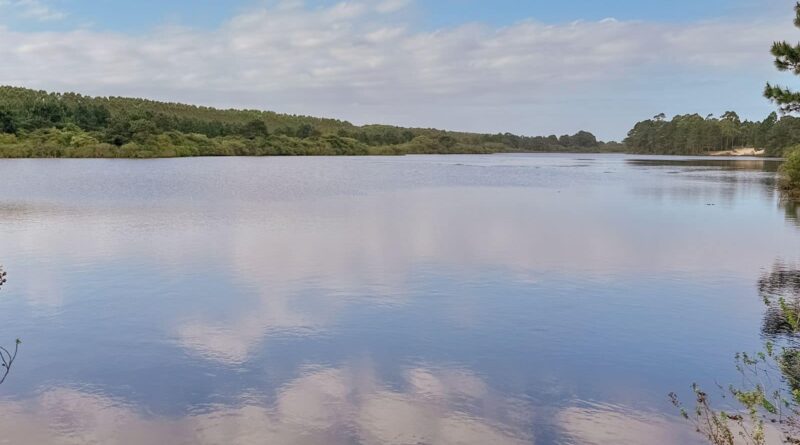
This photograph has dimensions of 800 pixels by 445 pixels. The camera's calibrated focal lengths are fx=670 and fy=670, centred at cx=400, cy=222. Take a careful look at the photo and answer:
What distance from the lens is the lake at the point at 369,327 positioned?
8.12 metres

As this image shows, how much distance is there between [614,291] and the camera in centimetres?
1506

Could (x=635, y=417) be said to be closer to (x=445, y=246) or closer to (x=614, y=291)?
(x=614, y=291)

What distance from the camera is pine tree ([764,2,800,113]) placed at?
1648 cm

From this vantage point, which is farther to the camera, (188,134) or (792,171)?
(188,134)

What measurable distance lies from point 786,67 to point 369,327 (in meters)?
12.8

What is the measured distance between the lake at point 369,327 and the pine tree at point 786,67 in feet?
14.4

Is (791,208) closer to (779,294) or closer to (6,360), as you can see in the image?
(779,294)

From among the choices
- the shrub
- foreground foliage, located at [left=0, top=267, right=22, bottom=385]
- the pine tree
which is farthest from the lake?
the shrub

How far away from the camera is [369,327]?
12.0 meters

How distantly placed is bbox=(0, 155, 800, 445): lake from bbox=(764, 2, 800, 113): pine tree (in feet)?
14.4

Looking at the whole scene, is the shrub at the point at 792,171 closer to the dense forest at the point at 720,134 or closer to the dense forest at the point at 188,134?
the dense forest at the point at 188,134

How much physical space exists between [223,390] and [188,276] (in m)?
7.63

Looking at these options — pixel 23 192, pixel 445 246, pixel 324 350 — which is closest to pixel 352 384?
pixel 324 350

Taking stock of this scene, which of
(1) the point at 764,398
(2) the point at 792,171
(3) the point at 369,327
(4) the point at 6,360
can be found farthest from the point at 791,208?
(4) the point at 6,360
